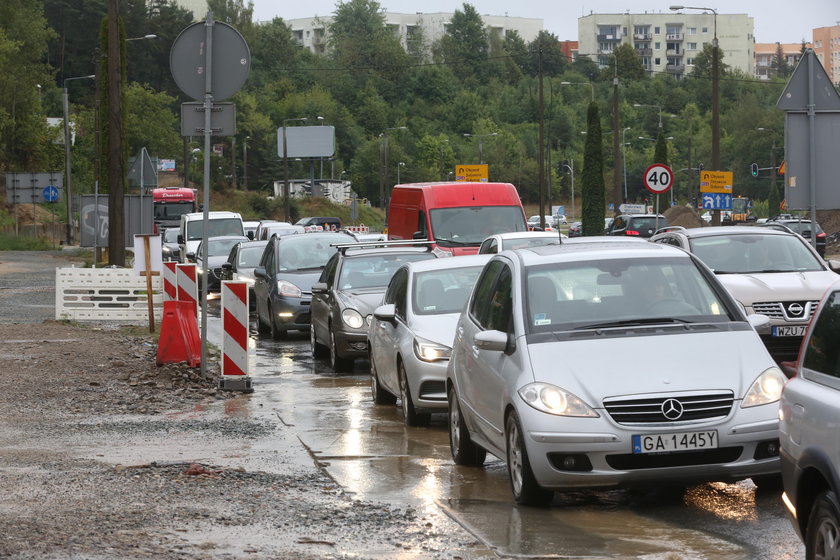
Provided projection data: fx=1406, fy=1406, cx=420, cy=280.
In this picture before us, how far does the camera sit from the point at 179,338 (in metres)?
16.0

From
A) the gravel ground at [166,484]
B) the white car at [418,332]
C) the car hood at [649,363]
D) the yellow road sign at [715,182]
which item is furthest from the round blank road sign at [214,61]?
the yellow road sign at [715,182]

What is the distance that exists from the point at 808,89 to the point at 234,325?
238 inches

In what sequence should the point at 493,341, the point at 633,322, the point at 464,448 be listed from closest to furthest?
1. the point at 493,341
2. the point at 633,322
3. the point at 464,448

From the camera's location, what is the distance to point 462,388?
31.6ft

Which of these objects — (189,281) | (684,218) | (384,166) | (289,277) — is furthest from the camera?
(384,166)

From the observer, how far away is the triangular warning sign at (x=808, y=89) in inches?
527

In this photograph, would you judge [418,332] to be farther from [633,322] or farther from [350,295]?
[350,295]

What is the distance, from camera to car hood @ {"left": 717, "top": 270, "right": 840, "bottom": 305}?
15344 mm

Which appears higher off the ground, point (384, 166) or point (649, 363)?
point (384, 166)

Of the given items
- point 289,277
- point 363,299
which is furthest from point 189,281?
point 289,277

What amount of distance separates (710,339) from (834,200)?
588cm

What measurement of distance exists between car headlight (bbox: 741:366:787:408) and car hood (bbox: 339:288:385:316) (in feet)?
30.2

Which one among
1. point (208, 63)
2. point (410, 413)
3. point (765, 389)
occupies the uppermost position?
point (208, 63)

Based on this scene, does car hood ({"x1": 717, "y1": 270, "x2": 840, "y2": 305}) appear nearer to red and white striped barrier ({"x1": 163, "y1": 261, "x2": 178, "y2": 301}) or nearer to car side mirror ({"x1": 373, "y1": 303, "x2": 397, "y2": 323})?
car side mirror ({"x1": 373, "y1": 303, "x2": 397, "y2": 323})
